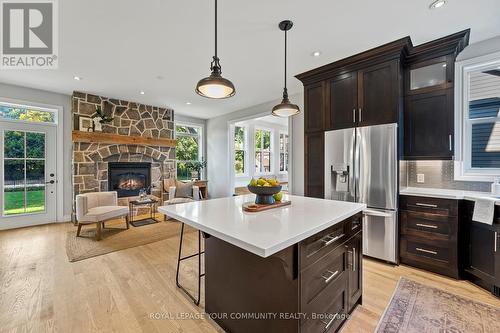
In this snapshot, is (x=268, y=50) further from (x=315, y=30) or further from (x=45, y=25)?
(x=45, y=25)

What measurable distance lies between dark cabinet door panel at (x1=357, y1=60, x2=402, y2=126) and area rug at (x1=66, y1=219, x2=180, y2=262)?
358cm

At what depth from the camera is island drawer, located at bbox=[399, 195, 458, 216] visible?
2.39 m

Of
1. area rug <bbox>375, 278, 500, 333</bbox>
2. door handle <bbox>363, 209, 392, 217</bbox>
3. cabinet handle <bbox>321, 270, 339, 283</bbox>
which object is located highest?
door handle <bbox>363, 209, 392, 217</bbox>

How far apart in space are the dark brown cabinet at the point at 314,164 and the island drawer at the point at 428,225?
41.8 inches

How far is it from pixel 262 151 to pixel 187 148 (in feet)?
8.38

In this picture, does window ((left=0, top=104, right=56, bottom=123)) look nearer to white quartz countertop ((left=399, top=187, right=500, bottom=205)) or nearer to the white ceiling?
the white ceiling

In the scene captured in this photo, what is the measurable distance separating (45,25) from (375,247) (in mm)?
4646

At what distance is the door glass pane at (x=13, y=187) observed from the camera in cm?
405

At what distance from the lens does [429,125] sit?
2.69 metres

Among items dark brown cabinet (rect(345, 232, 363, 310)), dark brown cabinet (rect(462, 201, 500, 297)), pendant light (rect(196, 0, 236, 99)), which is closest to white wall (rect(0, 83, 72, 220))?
pendant light (rect(196, 0, 236, 99))

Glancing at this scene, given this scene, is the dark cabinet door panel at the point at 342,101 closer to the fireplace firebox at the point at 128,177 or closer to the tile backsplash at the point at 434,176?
the tile backsplash at the point at 434,176

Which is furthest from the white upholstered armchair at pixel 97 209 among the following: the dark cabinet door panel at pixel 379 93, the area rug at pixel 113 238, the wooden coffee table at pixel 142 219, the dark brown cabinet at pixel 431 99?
the dark brown cabinet at pixel 431 99

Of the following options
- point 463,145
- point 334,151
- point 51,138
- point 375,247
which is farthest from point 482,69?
point 51,138

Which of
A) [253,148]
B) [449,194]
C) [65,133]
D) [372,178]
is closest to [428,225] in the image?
[449,194]
